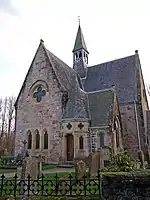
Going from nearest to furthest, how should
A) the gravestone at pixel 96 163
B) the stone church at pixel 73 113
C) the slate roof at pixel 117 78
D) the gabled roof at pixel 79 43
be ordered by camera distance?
the gravestone at pixel 96 163, the stone church at pixel 73 113, the slate roof at pixel 117 78, the gabled roof at pixel 79 43

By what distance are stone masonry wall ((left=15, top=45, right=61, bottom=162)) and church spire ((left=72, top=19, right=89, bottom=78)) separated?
371 inches

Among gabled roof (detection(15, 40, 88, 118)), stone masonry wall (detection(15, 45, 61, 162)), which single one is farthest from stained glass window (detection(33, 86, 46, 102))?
gabled roof (detection(15, 40, 88, 118))

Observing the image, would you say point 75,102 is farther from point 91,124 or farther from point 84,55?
point 84,55

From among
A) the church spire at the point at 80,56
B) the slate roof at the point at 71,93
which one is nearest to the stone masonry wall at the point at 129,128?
the slate roof at the point at 71,93

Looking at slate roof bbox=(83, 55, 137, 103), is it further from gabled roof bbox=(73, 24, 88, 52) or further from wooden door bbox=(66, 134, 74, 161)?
wooden door bbox=(66, 134, 74, 161)

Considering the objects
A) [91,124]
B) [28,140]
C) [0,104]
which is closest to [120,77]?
[91,124]

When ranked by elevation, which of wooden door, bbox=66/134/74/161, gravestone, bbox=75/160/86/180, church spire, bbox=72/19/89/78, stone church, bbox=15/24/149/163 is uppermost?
church spire, bbox=72/19/89/78

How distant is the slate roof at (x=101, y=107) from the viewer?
2219 centimetres

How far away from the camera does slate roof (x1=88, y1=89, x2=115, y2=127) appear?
2219 cm

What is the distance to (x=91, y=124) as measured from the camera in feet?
74.4

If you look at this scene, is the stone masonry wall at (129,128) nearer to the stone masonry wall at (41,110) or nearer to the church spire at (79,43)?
the stone masonry wall at (41,110)

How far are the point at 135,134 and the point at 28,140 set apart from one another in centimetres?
1278

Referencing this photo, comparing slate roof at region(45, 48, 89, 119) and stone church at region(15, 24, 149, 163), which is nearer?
stone church at region(15, 24, 149, 163)

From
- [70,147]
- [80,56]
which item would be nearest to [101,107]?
[70,147]
